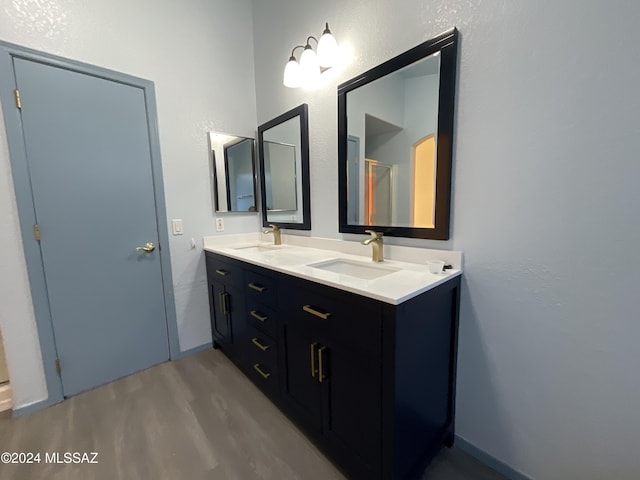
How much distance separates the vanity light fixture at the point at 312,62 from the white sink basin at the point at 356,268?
47.0 inches

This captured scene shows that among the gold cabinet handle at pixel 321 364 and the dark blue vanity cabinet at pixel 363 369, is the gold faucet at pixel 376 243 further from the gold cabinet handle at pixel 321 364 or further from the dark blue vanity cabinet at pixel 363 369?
the gold cabinet handle at pixel 321 364

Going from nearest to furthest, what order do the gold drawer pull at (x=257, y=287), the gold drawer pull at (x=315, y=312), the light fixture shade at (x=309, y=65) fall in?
the gold drawer pull at (x=315, y=312)
the gold drawer pull at (x=257, y=287)
the light fixture shade at (x=309, y=65)

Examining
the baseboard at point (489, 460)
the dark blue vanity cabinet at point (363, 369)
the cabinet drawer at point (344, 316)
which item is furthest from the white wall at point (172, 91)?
the baseboard at point (489, 460)

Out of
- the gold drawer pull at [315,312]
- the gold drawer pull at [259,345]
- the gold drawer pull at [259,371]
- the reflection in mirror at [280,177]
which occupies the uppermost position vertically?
the reflection in mirror at [280,177]

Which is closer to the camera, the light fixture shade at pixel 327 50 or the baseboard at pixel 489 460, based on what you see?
the baseboard at pixel 489 460

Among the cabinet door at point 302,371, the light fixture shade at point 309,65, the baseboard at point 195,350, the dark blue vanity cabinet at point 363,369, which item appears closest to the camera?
the dark blue vanity cabinet at point 363,369

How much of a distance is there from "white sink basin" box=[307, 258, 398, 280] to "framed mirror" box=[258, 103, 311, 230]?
0.50m

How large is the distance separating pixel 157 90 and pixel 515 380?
107 inches

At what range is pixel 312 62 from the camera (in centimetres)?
167

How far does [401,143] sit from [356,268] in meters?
0.73

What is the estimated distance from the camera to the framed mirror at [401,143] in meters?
1.21

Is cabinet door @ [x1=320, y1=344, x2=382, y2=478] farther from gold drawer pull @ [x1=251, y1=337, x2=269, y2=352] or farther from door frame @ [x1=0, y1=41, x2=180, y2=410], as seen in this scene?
door frame @ [x1=0, y1=41, x2=180, y2=410]

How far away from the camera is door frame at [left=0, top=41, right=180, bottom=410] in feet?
4.70

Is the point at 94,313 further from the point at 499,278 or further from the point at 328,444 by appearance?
the point at 499,278
